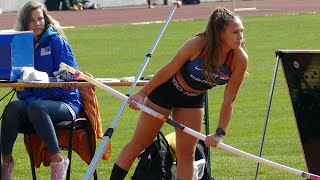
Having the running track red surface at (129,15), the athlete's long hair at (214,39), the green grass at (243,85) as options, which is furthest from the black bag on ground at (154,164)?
the running track red surface at (129,15)

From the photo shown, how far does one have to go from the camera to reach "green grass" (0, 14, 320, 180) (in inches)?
398

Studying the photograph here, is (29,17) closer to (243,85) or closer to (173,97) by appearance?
(173,97)

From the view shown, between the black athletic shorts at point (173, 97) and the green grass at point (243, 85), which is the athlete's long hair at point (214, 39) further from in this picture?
the green grass at point (243, 85)

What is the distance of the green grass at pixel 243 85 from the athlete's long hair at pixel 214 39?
2282 mm

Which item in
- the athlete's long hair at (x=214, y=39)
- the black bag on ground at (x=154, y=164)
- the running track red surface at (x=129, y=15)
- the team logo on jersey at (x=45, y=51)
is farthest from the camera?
the running track red surface at (x=129, y=15)

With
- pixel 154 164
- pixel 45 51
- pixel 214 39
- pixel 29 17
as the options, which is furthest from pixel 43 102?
pixel 214 39

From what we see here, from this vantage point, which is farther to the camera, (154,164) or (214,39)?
(154,164)

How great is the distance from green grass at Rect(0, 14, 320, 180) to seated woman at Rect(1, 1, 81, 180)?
126 cm

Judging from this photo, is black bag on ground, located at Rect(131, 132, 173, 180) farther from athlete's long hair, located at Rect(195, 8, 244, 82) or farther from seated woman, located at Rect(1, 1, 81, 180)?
athlete's long hair, located at Rect(195, 8, 244, 82)

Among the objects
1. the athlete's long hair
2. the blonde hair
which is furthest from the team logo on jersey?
the athlete's long hair

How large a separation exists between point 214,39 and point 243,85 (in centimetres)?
913

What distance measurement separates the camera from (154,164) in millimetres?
8125

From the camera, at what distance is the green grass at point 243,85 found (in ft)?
33.2

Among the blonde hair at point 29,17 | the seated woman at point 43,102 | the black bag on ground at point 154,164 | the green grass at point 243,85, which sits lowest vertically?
the green grass at point 243,85
